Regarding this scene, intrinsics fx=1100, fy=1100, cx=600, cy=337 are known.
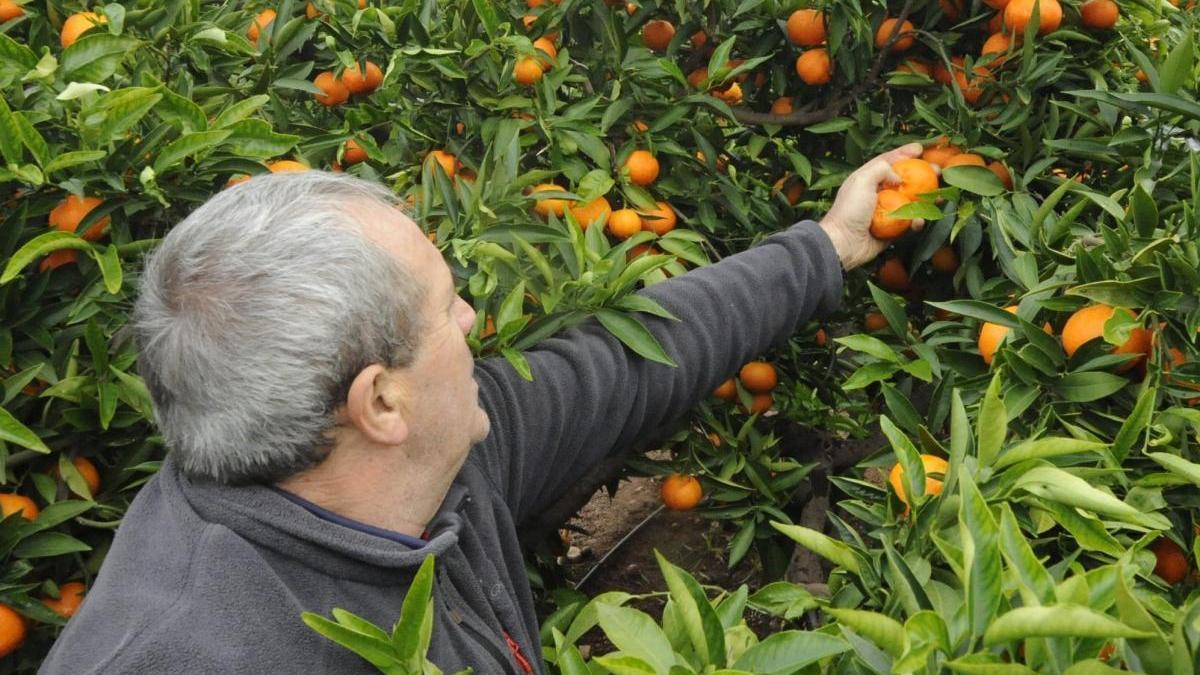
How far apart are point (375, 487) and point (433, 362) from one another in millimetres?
166

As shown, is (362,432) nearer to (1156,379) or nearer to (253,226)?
(253,226)

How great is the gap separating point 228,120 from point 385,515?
72 cm

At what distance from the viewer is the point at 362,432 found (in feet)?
4.22

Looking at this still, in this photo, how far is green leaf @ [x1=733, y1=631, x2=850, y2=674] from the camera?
97 cm

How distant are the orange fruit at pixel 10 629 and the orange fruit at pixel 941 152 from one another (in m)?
1.62

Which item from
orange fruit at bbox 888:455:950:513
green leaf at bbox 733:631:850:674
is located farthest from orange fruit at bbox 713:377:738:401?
green leaf at bbox 733:631:850:674

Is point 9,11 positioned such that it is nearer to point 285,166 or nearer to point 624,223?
point 285,166

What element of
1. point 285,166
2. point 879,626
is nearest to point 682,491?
point 285,166

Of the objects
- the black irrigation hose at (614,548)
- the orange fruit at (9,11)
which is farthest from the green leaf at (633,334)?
the black irrigation hose at (614,548)

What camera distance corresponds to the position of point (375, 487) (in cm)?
133

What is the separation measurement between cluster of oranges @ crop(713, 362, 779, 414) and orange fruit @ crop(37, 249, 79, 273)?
1.18 metres

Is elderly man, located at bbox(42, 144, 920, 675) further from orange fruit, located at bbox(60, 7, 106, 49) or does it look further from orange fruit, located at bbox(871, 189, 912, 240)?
orange fruit, located at bbox(871, 189, 912, 240)

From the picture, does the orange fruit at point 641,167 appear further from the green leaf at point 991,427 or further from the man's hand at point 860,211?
the green leaf at point 991,427

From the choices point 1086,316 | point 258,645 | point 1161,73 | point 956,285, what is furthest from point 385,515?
point 1161,73
